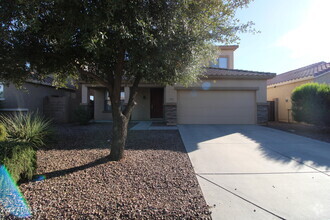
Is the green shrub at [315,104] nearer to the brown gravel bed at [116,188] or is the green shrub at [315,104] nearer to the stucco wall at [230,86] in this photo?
the stucco wall at [230,86]

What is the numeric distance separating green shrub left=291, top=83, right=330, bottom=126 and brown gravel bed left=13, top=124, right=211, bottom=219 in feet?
26.6

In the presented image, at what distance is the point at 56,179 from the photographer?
143 inches

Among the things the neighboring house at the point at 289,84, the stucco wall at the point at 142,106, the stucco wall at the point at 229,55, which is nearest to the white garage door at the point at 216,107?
the stucco wall at the point at 142,106

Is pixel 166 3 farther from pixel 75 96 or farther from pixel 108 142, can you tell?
pixel 75 96

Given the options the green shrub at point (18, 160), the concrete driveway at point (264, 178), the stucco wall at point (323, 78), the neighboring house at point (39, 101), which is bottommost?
the concrete driveway at point (264, 178)

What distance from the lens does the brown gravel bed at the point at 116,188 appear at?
2639 mm

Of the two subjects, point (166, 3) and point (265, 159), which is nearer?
point (166, 3)

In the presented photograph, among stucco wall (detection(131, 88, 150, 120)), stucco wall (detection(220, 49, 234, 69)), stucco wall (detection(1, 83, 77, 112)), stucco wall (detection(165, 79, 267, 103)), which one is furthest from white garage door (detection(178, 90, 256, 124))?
stucco wall (detection(1, 83, 77, 112))

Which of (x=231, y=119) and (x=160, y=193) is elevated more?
(x=231, y=119)

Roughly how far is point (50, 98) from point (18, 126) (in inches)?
313

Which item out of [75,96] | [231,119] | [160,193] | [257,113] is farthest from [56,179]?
[75,96]

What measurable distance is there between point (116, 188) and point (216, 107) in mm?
9365

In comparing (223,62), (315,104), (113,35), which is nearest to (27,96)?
(113,35)

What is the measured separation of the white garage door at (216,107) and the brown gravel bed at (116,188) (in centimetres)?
631
